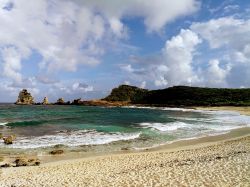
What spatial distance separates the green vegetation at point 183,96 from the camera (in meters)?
121

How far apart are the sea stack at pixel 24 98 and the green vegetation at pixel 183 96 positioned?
38.4 meters

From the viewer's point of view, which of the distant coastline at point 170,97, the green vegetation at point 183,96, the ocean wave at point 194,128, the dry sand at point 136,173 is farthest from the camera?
the distant coastline at point 170,97

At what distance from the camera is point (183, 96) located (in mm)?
140000

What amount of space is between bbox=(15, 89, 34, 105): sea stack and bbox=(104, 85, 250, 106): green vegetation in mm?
38384

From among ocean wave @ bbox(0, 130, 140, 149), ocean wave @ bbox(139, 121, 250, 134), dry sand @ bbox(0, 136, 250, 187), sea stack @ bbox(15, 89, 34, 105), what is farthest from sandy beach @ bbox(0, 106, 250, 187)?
sea stack @ bbox(15, 89, 34, 105)

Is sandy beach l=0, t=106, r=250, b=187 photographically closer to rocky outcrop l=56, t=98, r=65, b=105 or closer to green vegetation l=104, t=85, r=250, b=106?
green vegetation l=104, t=85, r=250, b=106

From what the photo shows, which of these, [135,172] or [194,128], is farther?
[194,128]

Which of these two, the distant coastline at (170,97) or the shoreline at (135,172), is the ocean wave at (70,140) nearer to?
the shoreline at (135,172)

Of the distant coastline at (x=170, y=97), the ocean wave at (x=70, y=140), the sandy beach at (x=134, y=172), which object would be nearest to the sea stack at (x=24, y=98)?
the distant coastline at (x=170, y=97)

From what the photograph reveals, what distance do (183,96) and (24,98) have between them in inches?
3070

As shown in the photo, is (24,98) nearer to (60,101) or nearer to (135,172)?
(60,101)

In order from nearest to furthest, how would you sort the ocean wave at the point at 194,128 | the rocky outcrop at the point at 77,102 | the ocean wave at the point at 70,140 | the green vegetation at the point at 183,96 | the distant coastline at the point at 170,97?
the ocean wave at the point at 70,140, the ocean wave at the point at 194,128, the green vegetation at the point at 183,96, the distant coastline at the point at 170,97, the rocky outcrop at the point at 77,102

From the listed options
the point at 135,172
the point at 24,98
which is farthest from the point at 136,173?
the point at 24,98

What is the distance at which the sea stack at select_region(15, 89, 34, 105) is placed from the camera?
162 metres
